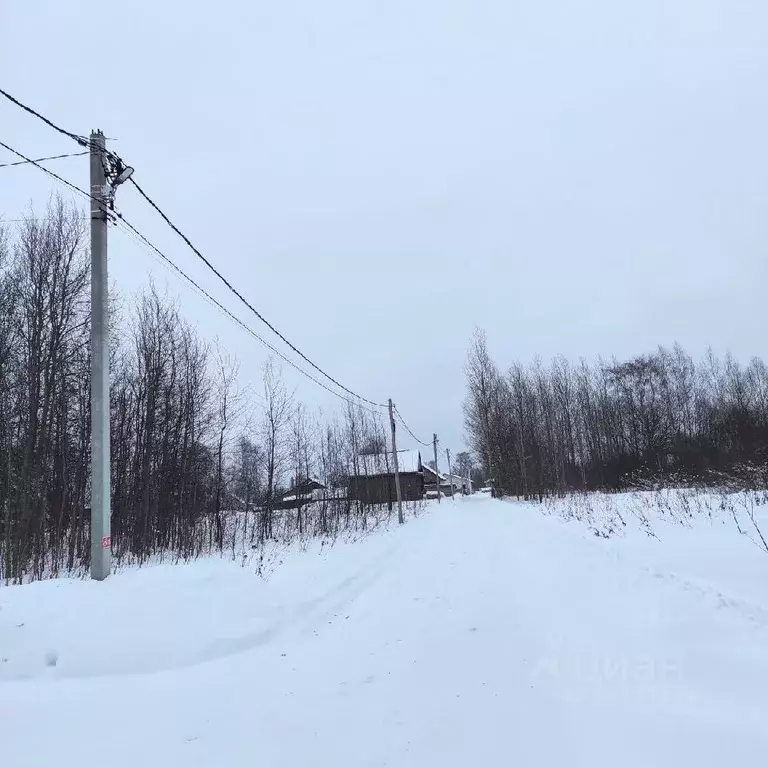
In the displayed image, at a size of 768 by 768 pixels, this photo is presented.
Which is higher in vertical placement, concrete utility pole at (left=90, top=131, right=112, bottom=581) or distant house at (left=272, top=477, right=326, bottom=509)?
concrete utility pole at (left=90, top=131, right=112, bottom=581)

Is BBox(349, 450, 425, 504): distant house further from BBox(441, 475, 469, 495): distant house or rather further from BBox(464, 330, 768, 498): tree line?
BBox(441, 475, 469, 495): distant house

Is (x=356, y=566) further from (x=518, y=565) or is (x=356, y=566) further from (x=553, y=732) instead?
(x=553, y=732)

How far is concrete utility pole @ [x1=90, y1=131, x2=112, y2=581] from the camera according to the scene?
630cm

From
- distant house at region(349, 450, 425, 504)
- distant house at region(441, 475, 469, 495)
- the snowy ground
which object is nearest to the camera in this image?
the snowy ground

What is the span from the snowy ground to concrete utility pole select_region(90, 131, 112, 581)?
0.63m

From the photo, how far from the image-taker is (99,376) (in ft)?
21.5

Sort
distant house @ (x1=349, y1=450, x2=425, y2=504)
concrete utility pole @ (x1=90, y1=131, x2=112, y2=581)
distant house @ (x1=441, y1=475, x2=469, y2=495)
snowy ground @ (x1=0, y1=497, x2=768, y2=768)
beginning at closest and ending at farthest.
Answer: snowy ground @ (x1=0, y1=497, x2=768, y2=768), concrete utility pole @ (x1=90, y1=131, x2=112, y2=581), distant house @ (x1=349, y1=450, x2=425, y2=504), distant house @ (x1=441, y1=475, x2=469, y2=495)

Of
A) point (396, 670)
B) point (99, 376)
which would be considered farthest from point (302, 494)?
point (396, 670)

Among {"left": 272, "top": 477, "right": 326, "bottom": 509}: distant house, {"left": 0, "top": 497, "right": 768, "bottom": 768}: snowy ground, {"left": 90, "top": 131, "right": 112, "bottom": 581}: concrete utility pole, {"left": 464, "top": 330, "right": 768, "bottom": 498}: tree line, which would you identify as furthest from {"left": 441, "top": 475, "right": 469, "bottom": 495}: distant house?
{"left": 90, "top": 131, "right": 112, "bottom": 581}: concrete utility pole

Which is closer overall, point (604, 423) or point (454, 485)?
point (604, 423)

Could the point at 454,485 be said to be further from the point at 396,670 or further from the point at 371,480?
the point at 396,670

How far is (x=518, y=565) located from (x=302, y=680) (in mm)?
5846

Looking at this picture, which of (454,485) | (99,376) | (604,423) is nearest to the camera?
(99,376)

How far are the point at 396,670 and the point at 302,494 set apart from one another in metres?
20.2
